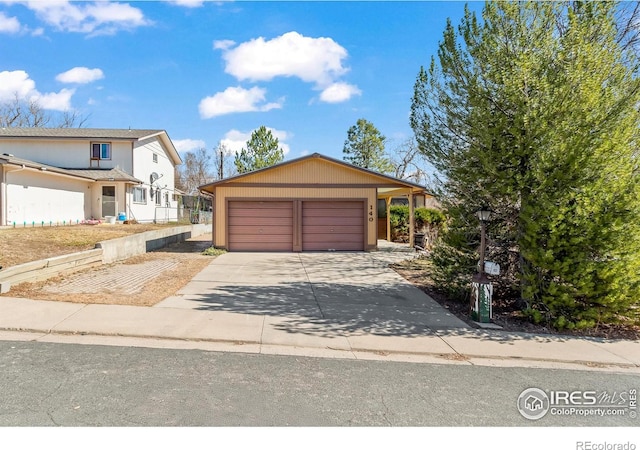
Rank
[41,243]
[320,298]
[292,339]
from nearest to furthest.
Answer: [292,339], [320,298], [41,243]

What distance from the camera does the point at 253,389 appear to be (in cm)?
358

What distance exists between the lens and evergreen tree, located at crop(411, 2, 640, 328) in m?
5.68

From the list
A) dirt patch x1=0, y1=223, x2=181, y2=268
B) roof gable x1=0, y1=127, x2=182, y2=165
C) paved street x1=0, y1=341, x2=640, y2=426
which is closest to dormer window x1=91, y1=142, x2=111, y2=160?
roof gable x1=0, y1=127, x2=182, y2=165

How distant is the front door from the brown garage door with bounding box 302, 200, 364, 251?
13.3 metres

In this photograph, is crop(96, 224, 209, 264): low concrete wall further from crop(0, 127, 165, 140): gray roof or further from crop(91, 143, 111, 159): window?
crop(0, 127, 165, 140): gray roof

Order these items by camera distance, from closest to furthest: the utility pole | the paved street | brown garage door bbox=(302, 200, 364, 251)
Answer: the paved street
brown garage door bbox=(302, 200, 364, 251)
the utility pole

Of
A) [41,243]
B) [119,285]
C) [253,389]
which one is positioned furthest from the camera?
[41,243]

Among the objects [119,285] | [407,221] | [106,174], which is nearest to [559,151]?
[119,285]

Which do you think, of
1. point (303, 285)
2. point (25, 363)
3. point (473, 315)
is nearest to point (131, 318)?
point (25, 363)

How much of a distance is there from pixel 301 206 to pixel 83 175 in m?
13.1

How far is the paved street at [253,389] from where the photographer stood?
3.06 metres

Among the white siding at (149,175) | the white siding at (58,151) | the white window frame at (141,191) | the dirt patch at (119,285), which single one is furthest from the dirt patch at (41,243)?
the white siding at (58,151)

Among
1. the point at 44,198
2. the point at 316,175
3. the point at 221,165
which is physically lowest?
the point at 44,198

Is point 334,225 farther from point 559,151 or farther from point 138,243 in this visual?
point 559,151
